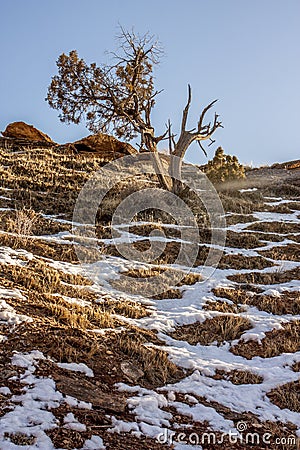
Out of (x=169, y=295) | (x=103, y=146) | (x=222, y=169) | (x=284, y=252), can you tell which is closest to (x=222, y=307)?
(x=169, y=295)

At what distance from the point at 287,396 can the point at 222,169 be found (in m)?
23.4

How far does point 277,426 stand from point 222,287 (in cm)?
503

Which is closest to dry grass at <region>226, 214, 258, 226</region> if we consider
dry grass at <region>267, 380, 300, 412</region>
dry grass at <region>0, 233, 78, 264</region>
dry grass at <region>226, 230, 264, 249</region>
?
Answer: dry grass at <region>226, 230, 264, 249</region>

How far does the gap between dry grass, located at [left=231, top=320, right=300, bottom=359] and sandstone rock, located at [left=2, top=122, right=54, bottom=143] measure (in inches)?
1048

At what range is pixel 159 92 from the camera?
63.3 feet

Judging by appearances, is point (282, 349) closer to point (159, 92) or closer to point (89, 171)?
point (159, 92)

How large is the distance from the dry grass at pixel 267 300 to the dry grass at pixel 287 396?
292cm

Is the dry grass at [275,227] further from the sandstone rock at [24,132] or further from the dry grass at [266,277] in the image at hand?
the sandstone rock at [24,132]

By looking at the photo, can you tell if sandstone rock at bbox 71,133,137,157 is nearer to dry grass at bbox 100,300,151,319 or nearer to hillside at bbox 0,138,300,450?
hillside at bbox 0,138,300,450

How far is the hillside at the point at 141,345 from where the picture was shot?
11.9 ft

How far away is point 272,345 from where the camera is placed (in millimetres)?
6203

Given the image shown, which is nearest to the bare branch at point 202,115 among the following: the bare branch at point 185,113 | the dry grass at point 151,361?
the bare branch at point 185,113

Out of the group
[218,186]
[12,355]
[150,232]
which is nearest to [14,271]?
[12,355]

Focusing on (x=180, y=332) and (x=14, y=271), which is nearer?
(x=180, y=332)
